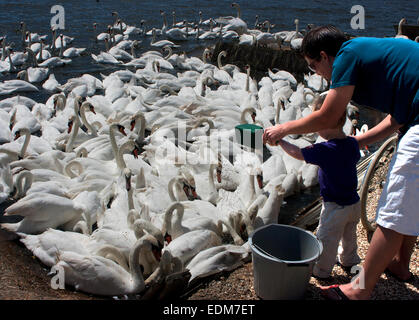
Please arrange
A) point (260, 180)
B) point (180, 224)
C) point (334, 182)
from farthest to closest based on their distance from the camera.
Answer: point (260, 180) < point (180, 224) < point (334, 182)

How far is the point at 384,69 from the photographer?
3.25 metres

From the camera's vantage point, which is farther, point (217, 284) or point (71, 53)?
point (71, 53)

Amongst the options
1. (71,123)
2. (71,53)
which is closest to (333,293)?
(71,123)

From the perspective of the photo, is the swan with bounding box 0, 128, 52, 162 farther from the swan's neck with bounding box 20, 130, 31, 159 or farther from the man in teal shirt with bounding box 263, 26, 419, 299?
the man in teal shirt with bounding box 263, 26, 419, 299

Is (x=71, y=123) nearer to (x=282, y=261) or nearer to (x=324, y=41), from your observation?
(x=282, y=261)

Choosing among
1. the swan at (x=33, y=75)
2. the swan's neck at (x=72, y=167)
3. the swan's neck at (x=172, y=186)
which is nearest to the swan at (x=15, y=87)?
the swan at (x=33, y=75)

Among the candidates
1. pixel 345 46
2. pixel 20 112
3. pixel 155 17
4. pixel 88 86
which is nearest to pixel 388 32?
pixel 155 17

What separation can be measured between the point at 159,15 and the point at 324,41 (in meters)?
22.8

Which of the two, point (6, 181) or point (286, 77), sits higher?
point (286, 77)

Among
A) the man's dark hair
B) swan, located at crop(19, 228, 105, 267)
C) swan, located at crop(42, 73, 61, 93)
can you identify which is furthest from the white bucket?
swan, located at crop(42, 73, 61, 93)

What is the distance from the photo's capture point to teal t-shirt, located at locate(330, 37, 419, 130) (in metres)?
3.21

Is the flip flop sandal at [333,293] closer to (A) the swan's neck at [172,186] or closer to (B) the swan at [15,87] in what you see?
(A) the swan's neck at [172,186]

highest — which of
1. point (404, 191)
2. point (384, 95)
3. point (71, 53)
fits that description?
point (384, 95)

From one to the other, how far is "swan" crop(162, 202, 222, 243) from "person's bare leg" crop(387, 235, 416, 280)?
213cm
